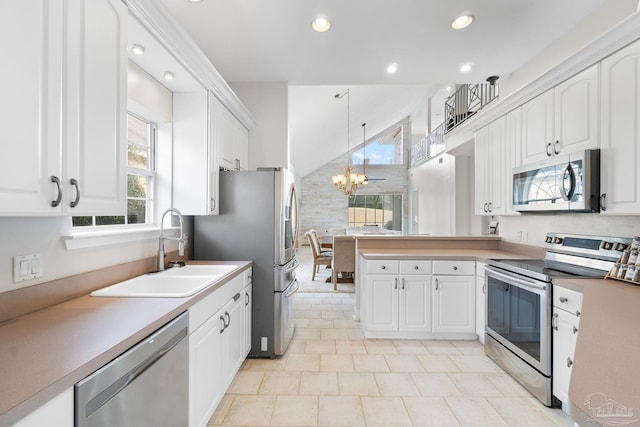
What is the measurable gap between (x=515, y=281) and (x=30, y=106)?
2915 mm

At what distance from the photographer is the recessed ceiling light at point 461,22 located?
2334 mm

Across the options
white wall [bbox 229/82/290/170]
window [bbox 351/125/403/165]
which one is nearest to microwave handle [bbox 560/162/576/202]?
white wall [bbox 229/82/290/170]

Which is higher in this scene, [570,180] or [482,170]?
[482,170]

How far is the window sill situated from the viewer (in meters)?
1.46

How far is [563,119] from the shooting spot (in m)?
2.28

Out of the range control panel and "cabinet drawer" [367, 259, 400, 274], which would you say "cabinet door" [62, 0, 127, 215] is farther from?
the range control panel

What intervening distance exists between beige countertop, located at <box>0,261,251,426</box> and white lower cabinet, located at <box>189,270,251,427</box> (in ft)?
0.77

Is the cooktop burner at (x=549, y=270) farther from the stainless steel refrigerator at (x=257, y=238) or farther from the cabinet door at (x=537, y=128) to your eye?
the stainless steel refrigerator at (x=257, y=238)

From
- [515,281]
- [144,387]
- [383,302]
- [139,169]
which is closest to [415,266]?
[383,302]

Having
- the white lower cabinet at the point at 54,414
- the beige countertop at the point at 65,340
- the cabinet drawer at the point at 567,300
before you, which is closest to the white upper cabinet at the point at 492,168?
the cabinet drawer at the point at 567,300

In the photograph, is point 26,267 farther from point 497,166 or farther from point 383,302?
point 497,166

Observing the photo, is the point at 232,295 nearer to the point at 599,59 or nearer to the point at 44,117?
the point at 44,117

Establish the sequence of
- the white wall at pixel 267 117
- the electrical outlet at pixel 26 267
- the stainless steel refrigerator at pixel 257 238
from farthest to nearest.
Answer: the white wall at pixel 267 117
the stainless steel refrigerator at pixel 257 238
the electrical outlet at pixel 26 267

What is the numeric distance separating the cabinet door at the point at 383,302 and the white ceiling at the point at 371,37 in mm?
2227
